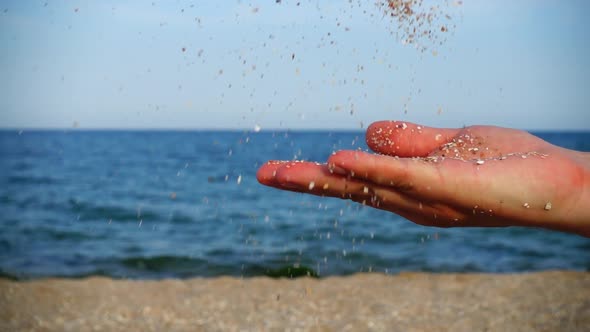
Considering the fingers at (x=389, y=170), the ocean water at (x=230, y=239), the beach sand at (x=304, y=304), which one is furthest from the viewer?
the ocean water at (x=230, y=239)

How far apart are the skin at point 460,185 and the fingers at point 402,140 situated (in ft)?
1.70

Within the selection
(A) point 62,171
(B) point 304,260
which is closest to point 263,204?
(B) point 304,260

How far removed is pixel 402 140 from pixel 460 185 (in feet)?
2.71

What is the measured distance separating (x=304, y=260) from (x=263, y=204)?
17.7 ft

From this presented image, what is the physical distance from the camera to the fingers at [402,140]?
2799mm

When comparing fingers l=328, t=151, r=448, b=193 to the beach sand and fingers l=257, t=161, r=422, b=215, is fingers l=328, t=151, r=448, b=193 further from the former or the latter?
the beach sand

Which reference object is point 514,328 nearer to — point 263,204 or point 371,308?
point 371,308

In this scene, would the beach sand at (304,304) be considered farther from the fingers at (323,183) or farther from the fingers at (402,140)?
the fingers at (323,183)

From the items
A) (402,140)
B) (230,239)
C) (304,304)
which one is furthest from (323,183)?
(230,239)

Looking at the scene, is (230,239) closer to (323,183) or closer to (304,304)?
(304,304)

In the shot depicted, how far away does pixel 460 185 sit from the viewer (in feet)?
6.58

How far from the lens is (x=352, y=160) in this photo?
70.2 inches

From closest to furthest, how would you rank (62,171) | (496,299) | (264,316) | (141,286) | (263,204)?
(264,316)
(496,299)
(141,286)
(263,204)
(62,171)

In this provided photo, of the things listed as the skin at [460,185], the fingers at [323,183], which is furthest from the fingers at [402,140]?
the fingers at [323,183]
